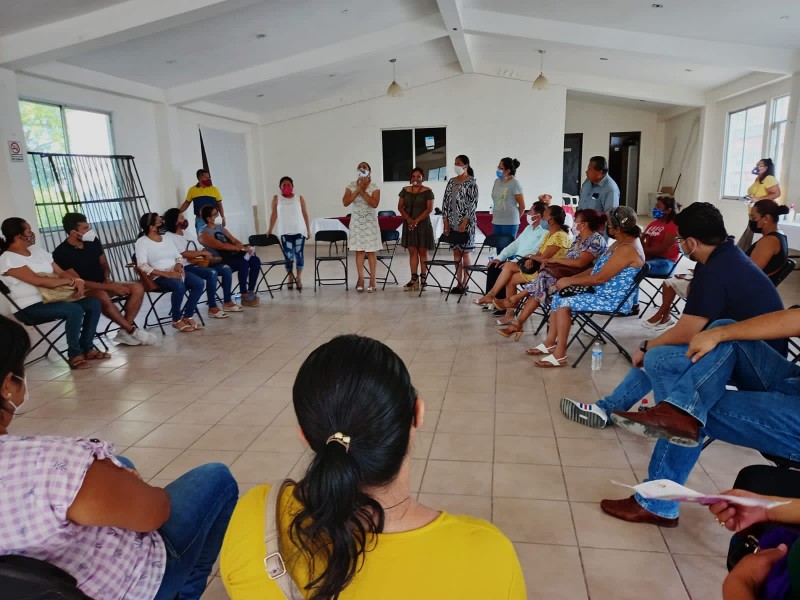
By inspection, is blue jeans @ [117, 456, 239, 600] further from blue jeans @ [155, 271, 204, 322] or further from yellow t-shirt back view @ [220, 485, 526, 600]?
blue jeans @ [155, 271, 204, 322]

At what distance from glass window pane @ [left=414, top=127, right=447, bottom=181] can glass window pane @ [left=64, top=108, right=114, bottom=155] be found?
5346mm

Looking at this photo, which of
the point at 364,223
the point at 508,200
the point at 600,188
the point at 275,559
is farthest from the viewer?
the point at 364,223

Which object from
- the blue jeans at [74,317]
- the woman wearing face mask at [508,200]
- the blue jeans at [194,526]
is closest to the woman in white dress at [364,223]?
the woman wearing face mask at [508,200]

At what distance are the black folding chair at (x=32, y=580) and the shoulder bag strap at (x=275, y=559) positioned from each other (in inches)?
15.9

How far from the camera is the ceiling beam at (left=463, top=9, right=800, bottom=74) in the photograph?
714 centimetres

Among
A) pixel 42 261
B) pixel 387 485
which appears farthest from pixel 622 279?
pixel 42 261

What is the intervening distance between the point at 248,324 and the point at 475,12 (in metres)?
4.89

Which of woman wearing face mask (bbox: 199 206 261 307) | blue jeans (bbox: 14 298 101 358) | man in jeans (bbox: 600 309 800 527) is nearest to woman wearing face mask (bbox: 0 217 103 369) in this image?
blue jeans (bbox: 14 298 101 358)

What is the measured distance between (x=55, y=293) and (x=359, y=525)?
3991 millimetres

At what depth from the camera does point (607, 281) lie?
3.71m

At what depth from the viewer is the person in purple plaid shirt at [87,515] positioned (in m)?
0.98

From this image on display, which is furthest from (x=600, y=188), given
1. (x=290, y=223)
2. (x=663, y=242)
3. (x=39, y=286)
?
(x=39, y=286)

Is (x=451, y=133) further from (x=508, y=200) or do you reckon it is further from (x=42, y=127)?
(x=42, y=127)

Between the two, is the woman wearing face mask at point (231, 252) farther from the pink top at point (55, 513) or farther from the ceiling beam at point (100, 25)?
the pink top at point (55, 513)
